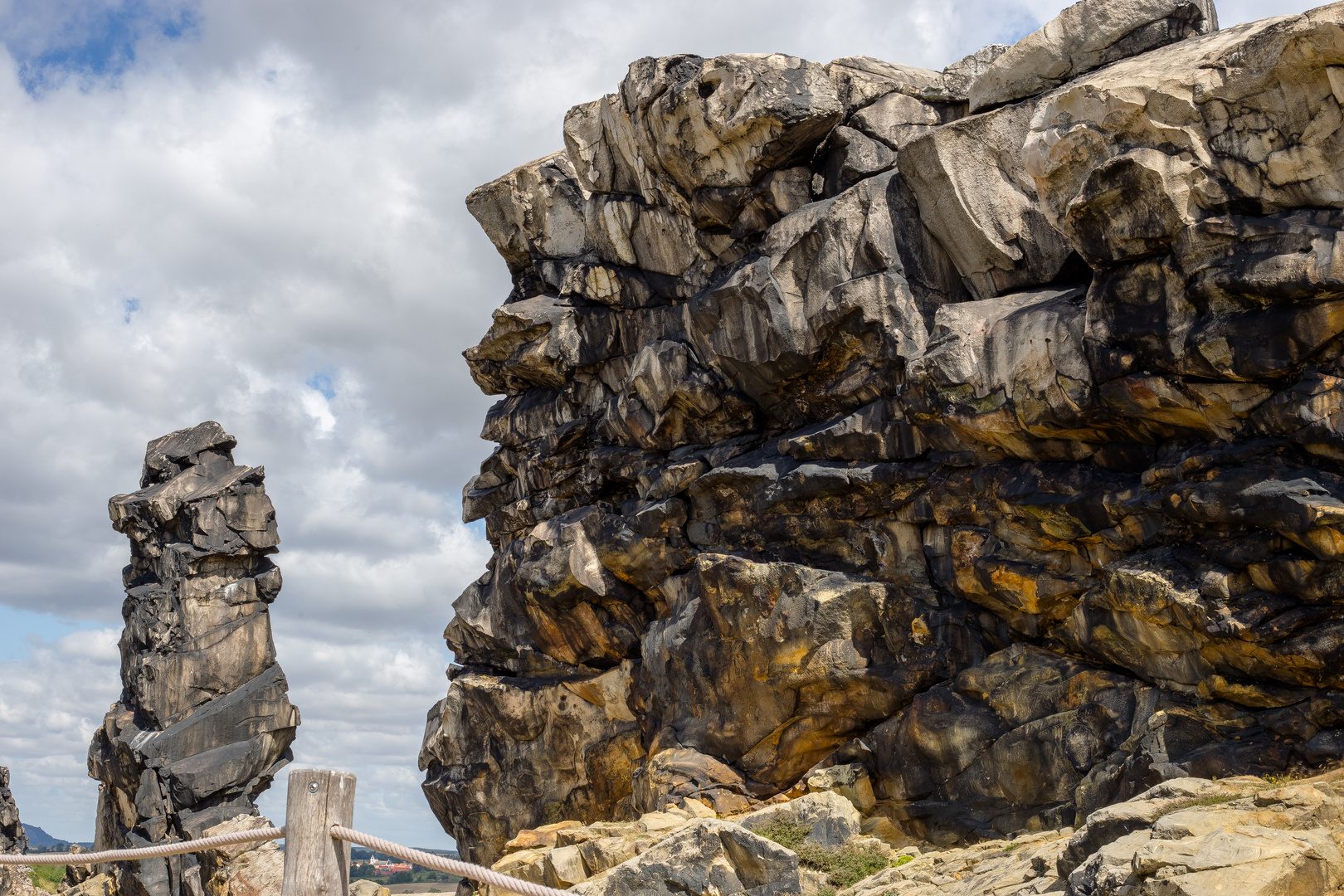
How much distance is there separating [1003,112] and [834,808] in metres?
16.1

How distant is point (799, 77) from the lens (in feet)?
92.6

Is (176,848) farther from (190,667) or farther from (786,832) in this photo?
(190,667)

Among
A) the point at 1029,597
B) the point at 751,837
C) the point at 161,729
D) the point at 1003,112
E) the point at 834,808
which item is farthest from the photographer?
the point at 161,729

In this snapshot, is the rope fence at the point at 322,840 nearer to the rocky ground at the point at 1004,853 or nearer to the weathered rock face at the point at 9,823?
the rocky ground at the point at 1004,853

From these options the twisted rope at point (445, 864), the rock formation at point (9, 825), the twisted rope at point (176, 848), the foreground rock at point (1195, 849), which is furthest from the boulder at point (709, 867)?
the rock formation at point (9, 825)

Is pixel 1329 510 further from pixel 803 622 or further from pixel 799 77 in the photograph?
pixel 799 77

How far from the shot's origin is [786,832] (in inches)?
801

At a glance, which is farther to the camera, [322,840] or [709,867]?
[709,867]

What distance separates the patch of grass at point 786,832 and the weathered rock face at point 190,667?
17.8m

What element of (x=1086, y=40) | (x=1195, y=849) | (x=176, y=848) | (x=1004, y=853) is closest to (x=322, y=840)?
(x=176, y=848)

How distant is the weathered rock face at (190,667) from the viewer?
102 ft

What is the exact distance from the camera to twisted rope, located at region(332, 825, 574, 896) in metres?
6.62

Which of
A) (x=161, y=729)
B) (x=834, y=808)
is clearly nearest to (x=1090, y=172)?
(x=834, y=808)

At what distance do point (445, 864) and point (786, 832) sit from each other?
1441 centimetres
